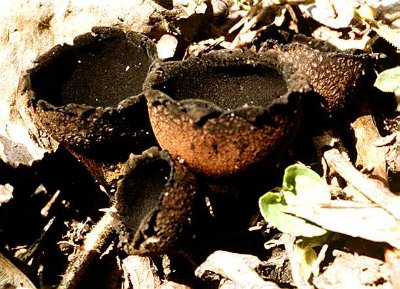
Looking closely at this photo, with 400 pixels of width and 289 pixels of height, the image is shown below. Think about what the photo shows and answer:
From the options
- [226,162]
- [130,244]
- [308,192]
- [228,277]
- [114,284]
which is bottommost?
[114,284]

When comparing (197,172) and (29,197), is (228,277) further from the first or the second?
(29,197)

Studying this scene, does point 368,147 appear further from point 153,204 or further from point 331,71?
point 153,204

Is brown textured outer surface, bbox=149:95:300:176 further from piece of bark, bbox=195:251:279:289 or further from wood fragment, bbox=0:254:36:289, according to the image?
wood fragment, bbox=0:254:36:289

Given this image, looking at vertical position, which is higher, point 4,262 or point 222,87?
point 222,87

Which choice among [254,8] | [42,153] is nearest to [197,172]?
[42,153]

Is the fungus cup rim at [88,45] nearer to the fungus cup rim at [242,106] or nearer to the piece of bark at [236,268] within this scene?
the fungus cup rim at [242,106]

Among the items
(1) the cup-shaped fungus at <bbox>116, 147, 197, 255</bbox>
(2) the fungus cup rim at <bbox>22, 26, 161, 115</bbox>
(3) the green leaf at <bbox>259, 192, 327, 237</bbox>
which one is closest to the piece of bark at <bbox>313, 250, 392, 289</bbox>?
(3) the green leaf at <bbox>259, 192, 327, 237</bbox>

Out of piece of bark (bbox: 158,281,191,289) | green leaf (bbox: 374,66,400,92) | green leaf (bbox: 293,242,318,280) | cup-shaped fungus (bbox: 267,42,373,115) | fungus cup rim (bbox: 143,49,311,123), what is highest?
fungus cup rim (bbox: 143,49,311,123)
